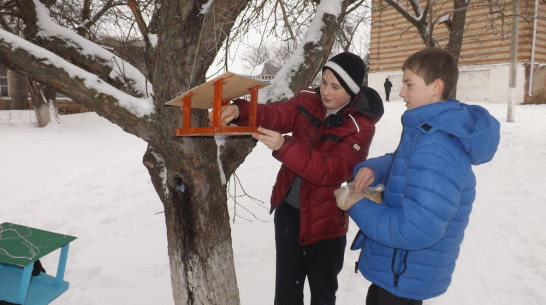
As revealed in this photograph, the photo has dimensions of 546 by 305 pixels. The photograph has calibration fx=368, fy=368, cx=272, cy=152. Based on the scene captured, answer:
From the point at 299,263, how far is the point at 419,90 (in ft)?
3.75

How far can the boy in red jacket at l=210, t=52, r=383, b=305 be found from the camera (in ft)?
5.80

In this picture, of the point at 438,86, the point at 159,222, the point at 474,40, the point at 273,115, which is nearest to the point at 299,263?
the point at 273,115

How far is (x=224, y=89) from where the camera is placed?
1.58m

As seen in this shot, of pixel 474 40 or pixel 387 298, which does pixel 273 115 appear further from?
pixel 474 40

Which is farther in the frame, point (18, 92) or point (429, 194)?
point (18, 92)

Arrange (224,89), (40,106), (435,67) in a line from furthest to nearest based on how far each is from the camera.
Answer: (40,106) → (224,89) → (435,67)

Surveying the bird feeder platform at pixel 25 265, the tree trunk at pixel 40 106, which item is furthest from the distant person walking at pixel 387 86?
the bird feeder platform at pixel 25 265

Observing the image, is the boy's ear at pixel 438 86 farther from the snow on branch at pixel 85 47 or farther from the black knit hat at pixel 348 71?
the snow on branch at pixel 85 47

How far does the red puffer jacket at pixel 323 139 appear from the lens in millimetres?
1779

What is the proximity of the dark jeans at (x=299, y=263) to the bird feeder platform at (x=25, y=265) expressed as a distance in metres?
1.15

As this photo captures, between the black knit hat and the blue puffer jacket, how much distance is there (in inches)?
15.6

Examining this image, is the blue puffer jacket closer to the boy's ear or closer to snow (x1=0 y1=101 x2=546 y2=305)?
the boy's ear

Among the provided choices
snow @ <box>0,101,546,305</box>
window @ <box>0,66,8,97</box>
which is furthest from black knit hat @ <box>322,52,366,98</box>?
window @ <box>0,66,8,97</box>

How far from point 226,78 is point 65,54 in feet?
4.43
